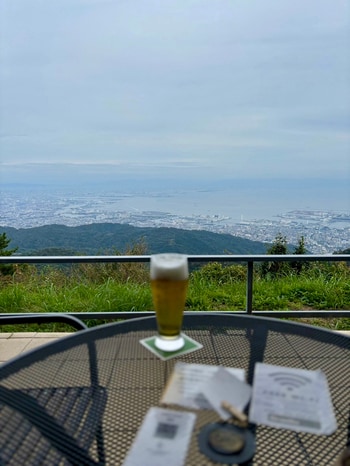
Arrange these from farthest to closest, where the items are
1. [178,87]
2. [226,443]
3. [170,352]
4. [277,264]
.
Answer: [178,87]
[277,264]
[170,352]
[226,443]

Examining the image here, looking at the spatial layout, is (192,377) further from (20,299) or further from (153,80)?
(153,80)

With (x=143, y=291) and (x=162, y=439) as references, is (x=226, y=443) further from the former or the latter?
(x=143, y=291)

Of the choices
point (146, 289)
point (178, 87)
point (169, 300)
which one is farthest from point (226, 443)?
point (178, 87)

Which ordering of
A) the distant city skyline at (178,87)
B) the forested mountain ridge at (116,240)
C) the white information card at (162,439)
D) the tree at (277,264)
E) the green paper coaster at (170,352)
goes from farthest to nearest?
the distant city skyline at (178,87)
the tree at (277,264)
the forested mountain ridge at (116,240)
the green paper coaster at (170,352)
the white information card at (162,439)

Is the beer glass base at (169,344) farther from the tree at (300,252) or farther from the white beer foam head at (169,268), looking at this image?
the tree at (300,252)

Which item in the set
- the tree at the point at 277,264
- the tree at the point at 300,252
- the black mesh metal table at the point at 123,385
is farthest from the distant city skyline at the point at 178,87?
the black mesh metal table at the point at 123,385

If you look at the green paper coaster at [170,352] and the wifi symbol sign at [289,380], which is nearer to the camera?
the wifi symbol sign at [289,380]
